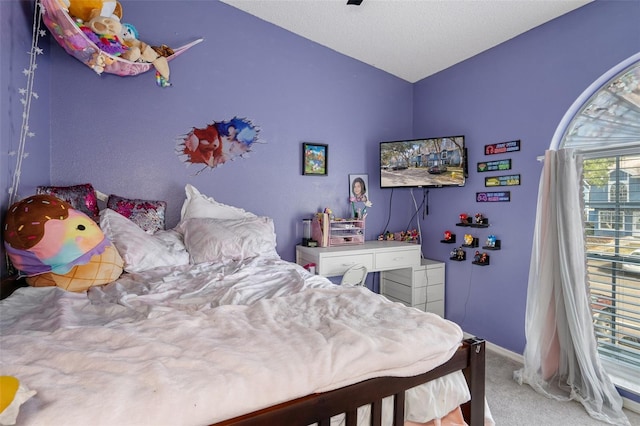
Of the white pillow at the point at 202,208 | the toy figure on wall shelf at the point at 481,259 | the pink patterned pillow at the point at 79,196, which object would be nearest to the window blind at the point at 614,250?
the toy figure on wall shelf at the point at 481,259

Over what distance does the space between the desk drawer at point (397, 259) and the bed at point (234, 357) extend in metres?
1.37

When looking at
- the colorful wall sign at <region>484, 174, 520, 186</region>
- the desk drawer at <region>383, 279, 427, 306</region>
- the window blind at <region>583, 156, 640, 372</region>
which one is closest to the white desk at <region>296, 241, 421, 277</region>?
the desk drawer at <region>383, 279, 427, 306</region>

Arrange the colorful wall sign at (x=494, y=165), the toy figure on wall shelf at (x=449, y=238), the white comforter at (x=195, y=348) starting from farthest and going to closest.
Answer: the toy figure on wall shelf at (x=449, y=238) → the colorful wall sign at (x=494, y=165) → the white comforter at (x=195, y=348)

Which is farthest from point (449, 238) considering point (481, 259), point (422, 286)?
point (422, 286)

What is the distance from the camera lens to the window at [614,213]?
6.53ft

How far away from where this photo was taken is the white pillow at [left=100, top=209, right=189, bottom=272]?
1.84 m

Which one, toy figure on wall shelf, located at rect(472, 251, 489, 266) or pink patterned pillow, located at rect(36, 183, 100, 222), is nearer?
pink patterned pillow, located at rect(36, 183, 100, 222)

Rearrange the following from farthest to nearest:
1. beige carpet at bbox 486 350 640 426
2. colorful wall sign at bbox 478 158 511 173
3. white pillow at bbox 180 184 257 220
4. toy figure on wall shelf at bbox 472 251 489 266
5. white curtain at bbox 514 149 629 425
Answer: toy figure on wall shelf at bbox 472 251 489 266 → colorful wall sign at bbox 478 158 511 173 → white pillow at bbox 180 184 257 220 → white curtain at bbox 514 149 629 425 → beige carpet at bbox 486 350 640 426

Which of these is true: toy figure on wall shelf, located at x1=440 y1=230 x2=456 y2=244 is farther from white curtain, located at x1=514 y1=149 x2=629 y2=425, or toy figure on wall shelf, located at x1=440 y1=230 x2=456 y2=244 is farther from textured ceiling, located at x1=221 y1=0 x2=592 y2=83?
textured ceiling, located at x1=221 y1=0 x2=592 y2=83

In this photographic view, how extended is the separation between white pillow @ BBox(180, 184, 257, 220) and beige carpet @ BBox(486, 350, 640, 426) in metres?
2.04

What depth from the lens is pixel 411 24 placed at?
253cm

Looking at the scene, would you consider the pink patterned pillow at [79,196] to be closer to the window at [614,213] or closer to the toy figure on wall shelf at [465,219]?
the toy figure on wall shelf at [465,219]

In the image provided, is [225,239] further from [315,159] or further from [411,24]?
[411,24]

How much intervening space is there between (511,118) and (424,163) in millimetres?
731
